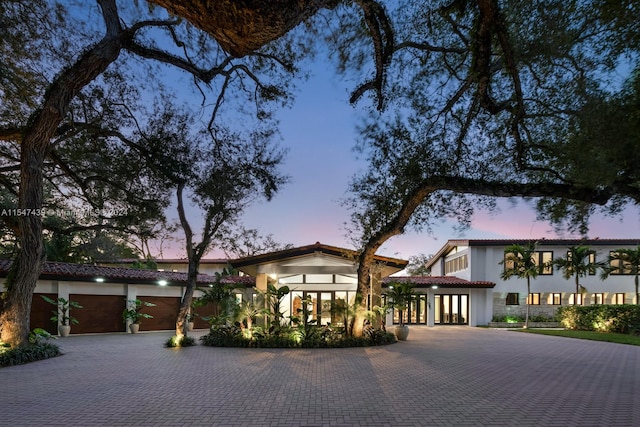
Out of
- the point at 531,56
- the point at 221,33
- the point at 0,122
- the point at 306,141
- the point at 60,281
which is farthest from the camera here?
the point at 60,281

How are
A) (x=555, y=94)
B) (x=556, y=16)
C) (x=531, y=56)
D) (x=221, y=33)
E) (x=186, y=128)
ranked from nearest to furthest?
(x=221, y=33)
(x=556, y=16)
(x=531, y=56)
(x=555, y=94)
(x=186, y=128)

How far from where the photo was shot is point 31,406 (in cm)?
660

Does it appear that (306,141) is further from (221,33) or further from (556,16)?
(221,33)

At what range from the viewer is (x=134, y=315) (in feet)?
68.3

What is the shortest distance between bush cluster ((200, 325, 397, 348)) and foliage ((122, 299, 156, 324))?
739cm

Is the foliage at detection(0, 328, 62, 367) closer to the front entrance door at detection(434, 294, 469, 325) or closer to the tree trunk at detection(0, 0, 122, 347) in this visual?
the tree trunk at detection(0, 0, 122, 347)

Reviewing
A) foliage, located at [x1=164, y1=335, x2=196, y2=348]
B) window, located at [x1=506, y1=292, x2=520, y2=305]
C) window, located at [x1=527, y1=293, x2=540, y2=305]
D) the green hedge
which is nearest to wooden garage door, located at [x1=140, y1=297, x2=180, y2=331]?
foliage, located at [x1=164, y1=335, x2=196, y2=348]

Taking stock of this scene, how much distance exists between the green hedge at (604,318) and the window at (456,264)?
725 centimetres

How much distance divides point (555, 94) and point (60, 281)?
70.9 ft

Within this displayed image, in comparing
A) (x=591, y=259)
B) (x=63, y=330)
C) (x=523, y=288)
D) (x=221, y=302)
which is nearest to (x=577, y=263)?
(x=591, y=259)

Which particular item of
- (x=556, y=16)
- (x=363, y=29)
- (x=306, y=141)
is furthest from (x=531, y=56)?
(x=306, y=141)

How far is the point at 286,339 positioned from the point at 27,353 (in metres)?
8.24

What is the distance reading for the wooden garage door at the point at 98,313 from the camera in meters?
19.6

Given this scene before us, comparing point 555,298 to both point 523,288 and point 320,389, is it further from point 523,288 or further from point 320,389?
point 320,389
